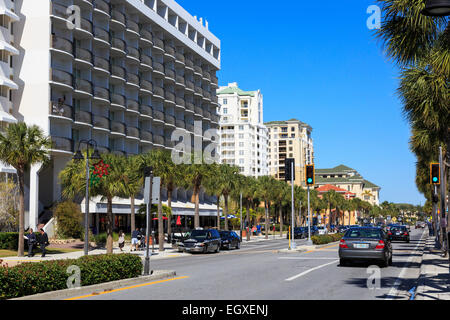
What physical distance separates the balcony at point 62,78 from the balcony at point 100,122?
583 cm

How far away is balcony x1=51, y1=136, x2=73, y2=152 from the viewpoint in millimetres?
51500

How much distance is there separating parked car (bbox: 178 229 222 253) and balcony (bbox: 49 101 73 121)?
2082 centimetres

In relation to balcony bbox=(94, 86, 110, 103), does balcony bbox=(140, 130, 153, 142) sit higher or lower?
lower

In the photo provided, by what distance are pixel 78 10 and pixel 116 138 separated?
51.6 feet

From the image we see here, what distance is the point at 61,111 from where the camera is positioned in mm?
52406

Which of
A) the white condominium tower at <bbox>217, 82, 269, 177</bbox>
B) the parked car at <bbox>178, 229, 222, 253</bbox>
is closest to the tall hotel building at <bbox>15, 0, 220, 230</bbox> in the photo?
the parked car at <bbox>178, 229, 222, 253</bbox>

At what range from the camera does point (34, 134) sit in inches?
1398

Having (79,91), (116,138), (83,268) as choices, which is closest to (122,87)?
(116,138)

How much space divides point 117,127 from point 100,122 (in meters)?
4.00

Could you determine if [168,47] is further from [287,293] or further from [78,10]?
[287,293]

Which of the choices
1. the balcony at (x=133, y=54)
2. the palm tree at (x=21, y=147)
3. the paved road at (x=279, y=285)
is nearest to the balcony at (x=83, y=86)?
the balcony at (x=133, y=54)

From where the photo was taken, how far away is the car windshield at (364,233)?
2186 centimetres

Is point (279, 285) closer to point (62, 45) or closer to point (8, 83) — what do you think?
point (8, 83)

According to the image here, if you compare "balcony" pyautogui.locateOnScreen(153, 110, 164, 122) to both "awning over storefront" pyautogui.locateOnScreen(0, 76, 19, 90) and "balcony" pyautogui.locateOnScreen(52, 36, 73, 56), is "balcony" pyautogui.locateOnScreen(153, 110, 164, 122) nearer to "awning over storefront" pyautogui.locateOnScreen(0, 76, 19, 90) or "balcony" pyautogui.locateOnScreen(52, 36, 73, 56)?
"balcony" pyautogui.locateOnScreen(52, 36, 73, 56)
